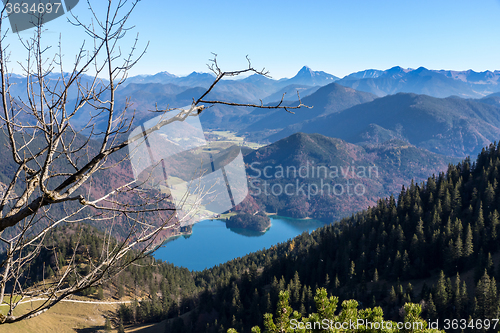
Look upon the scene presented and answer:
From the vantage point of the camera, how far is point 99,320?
2206 inches

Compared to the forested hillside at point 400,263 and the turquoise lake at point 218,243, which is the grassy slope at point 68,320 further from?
the turquoise lake at point 218,243

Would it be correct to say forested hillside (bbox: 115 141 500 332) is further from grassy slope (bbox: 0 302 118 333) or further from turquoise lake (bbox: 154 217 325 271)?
turquoise lake (bbox: 154 217 325 271)

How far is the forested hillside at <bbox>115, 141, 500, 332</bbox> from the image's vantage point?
40.0m

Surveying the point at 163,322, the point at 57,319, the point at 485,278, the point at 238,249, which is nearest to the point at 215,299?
the point at 163,322

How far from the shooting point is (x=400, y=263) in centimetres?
4806

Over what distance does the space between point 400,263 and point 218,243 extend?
100469mm

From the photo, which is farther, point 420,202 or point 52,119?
point 420,202

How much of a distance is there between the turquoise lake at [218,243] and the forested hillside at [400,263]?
5673 centimetres

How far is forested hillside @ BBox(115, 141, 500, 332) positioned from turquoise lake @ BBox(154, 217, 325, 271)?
5673 cm

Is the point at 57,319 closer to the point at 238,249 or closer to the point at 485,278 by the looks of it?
the point at 485,278

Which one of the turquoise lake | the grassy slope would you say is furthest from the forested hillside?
the turquoise lake

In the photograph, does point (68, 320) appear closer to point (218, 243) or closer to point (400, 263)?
point (400, 263)

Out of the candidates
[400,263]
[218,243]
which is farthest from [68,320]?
[218,243]

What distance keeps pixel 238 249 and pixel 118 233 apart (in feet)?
163
